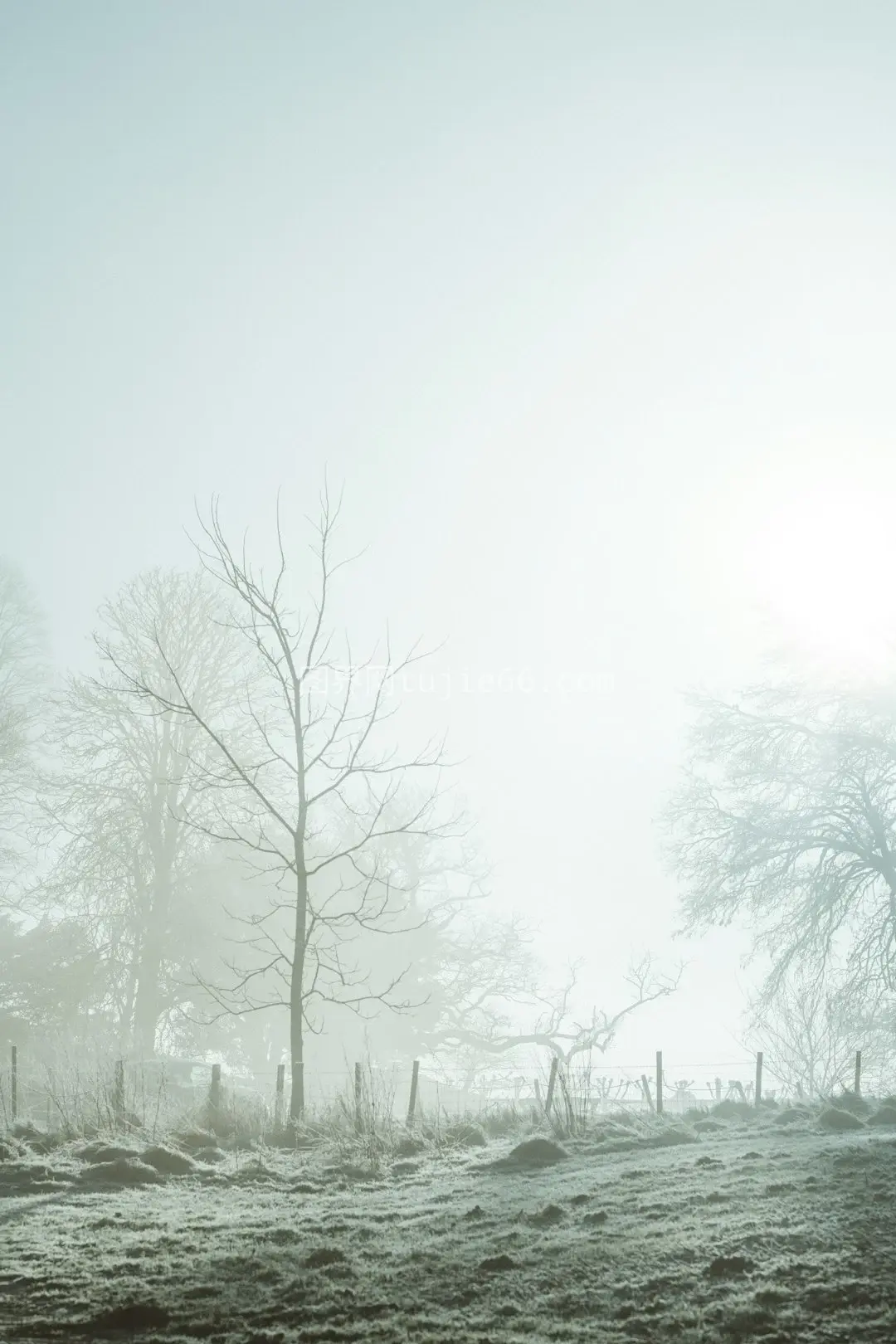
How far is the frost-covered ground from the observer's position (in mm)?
3543

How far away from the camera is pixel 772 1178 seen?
6.29 metres

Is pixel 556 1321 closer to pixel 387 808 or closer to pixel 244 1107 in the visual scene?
pixel 244 1107

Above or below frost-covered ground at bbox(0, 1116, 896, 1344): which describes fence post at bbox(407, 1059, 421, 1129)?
below

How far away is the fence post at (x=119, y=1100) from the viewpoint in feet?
34.4

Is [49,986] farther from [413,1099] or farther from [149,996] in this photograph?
[413,1099]

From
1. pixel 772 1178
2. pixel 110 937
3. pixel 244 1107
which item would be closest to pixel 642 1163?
pixel 772 1178

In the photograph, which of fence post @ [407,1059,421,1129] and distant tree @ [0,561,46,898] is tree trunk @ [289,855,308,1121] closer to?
fence post @ [407,1059,421,1129]

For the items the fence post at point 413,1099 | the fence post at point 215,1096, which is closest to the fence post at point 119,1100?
the fence post at point 215,1096

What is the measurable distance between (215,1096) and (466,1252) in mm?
7850

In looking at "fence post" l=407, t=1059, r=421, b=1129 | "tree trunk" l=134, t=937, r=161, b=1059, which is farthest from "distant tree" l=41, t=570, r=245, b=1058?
"fence post" l=407, t=1059, r=421, b=1129

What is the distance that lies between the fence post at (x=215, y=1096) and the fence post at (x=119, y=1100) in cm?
103

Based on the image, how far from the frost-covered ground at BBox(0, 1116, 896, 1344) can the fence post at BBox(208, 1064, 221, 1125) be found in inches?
137

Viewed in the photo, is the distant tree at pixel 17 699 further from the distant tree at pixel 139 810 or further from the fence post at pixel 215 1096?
the fence post at pixel 215 1096

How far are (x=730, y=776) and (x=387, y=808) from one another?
1625cm
